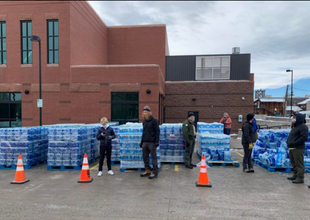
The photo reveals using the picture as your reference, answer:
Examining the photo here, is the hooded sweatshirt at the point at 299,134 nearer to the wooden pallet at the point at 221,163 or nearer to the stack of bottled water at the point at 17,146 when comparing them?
the wooden pallet at the point at 221,163

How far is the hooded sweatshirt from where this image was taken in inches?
221

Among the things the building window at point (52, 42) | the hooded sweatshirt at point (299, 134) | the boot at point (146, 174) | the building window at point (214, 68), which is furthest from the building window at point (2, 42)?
the hooded sweatshirt at point (299, 134)

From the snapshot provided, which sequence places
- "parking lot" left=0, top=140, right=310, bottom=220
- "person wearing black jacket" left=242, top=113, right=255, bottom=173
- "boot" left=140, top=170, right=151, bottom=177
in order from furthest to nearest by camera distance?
"person wearing black jacket" left=242, top=113, right=255, bottom=173 → "boot" left=140, top=170, right=151, bottom=177 → "parking lot" left=0, top=140, right=310, bottom=220

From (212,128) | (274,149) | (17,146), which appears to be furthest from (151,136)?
(17,146)

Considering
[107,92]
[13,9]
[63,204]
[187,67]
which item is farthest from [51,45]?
[63,204]

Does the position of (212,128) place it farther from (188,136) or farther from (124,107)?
(124,107)

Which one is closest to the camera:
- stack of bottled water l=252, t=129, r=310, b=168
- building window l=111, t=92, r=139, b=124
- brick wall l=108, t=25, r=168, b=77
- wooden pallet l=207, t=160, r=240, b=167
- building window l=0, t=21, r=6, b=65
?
stack of bottled water l=252, t=129, r=310, b=168

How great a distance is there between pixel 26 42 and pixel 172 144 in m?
14.3

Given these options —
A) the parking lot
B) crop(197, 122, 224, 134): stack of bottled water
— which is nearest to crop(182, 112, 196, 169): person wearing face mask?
the parking lot

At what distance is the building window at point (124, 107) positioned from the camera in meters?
14.6

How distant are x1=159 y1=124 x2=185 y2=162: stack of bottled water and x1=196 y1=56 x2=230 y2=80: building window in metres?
13.6

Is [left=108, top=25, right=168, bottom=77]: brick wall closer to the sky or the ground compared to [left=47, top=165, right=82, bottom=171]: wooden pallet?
closer to the sky

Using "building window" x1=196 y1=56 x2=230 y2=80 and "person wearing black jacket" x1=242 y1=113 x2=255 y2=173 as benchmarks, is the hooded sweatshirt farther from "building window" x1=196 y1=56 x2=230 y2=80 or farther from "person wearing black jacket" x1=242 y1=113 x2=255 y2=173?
"building window" x1=196 y1=56 x2=230 y2=80

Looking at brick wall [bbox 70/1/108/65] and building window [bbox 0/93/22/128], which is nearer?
brick wall [bbox 70/1/108/65]
